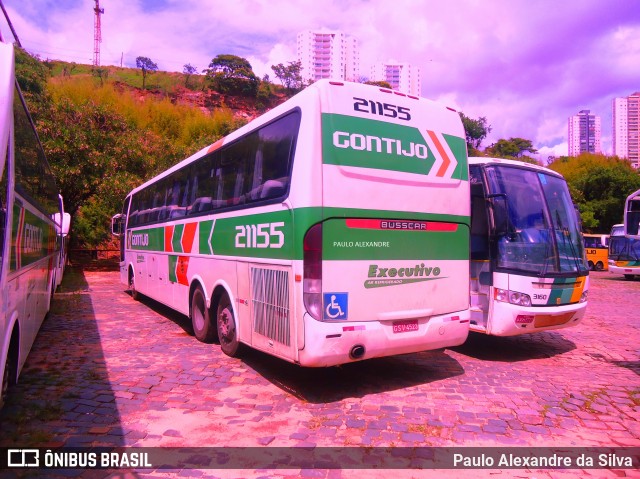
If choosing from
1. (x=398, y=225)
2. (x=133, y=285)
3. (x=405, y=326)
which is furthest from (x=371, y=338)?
(x=133, y=285)

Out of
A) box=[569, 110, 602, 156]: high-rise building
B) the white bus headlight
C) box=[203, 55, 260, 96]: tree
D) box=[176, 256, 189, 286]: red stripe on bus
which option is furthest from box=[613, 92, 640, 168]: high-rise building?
box=[176, 256, 189, 286]: red stripe on bus

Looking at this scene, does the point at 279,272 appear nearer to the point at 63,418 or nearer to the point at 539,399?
the point at 63,418

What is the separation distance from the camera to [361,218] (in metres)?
5.21

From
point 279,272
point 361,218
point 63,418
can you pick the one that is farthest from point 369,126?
point 63,418

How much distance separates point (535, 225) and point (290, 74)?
8106 cm

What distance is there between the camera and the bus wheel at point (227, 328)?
6766mm

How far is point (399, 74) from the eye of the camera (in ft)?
421

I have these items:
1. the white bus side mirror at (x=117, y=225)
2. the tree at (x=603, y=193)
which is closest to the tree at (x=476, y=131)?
the tree at (x=603, y=193)

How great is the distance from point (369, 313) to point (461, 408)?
142cm

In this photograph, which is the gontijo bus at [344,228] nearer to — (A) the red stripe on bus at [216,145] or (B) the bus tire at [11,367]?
(A) the red stripe on bus at [216,145]

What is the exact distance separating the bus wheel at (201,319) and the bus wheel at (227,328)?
0.58 metres

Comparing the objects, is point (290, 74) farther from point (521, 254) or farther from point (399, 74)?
point (521, 254)

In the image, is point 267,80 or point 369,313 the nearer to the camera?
point 369,313

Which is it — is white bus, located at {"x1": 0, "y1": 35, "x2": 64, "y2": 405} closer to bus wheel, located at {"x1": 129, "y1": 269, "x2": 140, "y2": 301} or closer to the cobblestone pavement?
the cobblestone pavement
